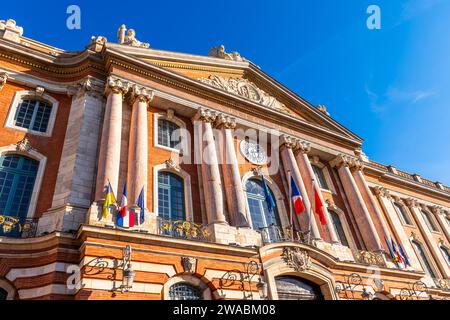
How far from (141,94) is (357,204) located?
1482cm

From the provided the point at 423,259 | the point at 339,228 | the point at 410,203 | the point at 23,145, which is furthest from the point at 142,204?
the point at 410,203

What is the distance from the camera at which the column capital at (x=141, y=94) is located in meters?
16.9

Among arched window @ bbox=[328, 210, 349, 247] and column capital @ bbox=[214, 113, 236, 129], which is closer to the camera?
column capital @ bbox=[214, 113, 236, 129]

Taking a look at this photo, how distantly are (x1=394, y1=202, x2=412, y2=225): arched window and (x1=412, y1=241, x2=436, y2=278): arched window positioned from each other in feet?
6.35

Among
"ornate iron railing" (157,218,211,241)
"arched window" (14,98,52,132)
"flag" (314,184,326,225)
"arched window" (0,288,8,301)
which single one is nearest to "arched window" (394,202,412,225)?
"flag" (314,184,326,225)

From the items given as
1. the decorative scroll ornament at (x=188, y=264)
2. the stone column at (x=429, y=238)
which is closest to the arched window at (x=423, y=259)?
the stone column at (x=429, y=238)

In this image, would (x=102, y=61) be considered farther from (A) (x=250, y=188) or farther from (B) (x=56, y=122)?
(A) (x=250, y=188)

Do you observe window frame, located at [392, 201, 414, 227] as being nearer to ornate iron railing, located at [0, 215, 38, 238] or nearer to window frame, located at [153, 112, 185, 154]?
window frame, located at [153, 112, 185, 154]

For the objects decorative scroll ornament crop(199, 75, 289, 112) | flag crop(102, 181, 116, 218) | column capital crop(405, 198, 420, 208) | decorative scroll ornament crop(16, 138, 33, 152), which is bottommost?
flag crop(102, 181, 116, 218)

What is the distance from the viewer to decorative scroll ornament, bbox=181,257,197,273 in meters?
12.4
